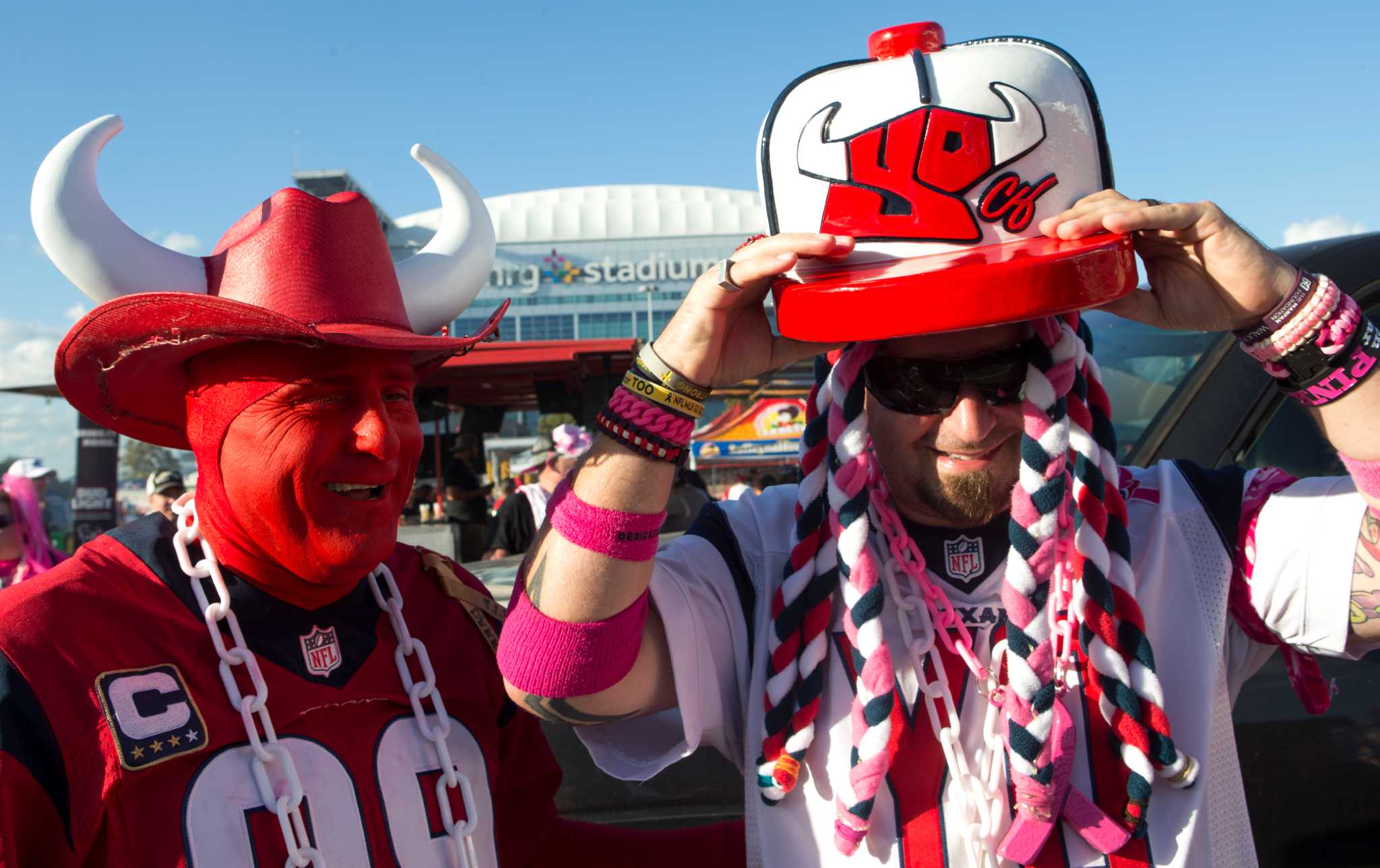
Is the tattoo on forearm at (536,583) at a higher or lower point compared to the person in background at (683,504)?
higher

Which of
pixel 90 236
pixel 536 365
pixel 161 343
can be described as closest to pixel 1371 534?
pixel 161 343

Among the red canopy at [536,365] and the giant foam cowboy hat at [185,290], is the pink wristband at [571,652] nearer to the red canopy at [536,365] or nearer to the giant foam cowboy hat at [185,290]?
the giant foam cowboy hat at [185,290]

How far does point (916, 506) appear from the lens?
1791 mm

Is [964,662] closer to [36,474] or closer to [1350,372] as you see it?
[1350,372]

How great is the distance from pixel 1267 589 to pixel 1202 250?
0.57m

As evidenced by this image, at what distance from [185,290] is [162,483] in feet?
17.2

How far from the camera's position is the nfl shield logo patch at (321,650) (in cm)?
172

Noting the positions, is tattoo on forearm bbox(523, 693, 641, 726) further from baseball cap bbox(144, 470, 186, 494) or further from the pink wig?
baseball cap bbox(144, 470, 186, 494)

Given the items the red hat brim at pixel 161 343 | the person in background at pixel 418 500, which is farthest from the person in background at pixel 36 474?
the red hat brim at pixel 161 343

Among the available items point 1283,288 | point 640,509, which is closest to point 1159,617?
point 1283,288

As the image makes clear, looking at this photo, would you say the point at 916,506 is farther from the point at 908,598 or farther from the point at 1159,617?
the point at 1159,617

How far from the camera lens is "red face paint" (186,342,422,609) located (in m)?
1.65

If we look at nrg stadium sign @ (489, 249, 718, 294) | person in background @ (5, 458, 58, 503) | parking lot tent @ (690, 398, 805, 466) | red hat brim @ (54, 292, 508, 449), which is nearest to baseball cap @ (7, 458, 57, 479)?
person in background @ (5, 458, 58, 503)

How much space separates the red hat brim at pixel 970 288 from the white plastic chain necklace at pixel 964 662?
41cm
